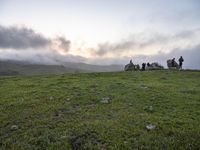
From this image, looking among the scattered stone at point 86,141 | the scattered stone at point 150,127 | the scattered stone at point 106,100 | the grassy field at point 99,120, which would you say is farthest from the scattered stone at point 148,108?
the scattered stone at point 86,141

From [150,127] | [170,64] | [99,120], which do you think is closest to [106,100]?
[99,120]

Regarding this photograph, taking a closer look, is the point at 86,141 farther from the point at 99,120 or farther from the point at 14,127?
the point at 14,127

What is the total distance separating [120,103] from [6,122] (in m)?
9.22

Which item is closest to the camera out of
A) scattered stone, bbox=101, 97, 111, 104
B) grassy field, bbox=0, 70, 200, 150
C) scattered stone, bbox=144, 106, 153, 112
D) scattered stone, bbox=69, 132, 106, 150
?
scattered stone, bbox=69, 132, 106, 150

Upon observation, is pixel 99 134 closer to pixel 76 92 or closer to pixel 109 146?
pixel 109 146

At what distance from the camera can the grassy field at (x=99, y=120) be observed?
55.7 feet

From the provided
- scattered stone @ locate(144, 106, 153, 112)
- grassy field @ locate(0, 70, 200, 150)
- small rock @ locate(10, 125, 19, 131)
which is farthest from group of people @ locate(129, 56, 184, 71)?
small rock @ locate(10, 125, 19, 131)

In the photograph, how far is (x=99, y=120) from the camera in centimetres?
2030

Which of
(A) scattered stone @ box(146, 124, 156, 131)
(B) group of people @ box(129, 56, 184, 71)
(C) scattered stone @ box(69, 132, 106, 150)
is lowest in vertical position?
(C) scattered stone @ box(69, 132, 106, 150)

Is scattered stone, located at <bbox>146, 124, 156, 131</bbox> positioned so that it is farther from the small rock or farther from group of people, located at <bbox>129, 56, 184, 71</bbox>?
group of people, located at <bbox>129, 56, 184, 71</bbox>

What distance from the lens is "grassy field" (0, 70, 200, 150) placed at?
55.7ft

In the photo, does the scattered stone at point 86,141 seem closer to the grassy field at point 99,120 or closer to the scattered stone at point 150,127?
the grassy field at point 99,120

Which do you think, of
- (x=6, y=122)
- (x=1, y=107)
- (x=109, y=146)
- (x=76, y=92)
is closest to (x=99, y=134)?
(x=109, y=146)

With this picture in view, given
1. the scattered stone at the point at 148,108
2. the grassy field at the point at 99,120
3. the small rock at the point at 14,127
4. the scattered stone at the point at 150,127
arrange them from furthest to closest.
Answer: the scattered stone at the point at 148,108 → the small rock at the point at 14,127 → the scattered stone at the point at 150,127 → the grassy field at the point at 99,120
